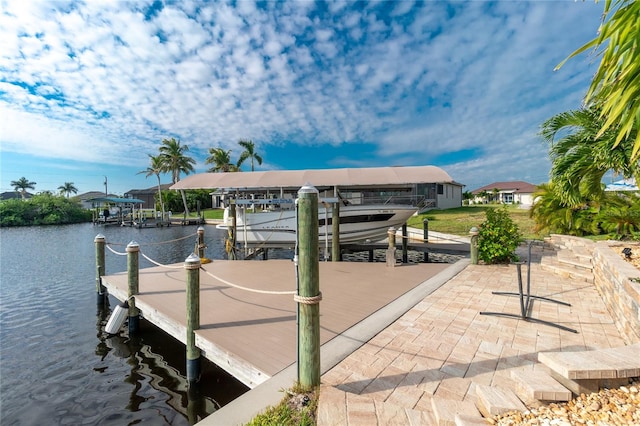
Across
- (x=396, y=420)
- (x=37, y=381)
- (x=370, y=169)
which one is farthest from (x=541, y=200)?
(x=37, y=381)

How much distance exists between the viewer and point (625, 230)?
8.43 m

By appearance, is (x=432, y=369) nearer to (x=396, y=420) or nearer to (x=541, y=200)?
(x=396, y=420)

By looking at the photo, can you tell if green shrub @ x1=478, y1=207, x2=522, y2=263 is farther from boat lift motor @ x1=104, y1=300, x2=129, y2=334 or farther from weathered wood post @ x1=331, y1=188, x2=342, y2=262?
boat lift motor @ x1=104, y1=300, x2=129, y2=334

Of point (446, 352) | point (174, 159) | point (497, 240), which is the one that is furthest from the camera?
point (174, 159)

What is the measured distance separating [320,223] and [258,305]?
644 centimetres

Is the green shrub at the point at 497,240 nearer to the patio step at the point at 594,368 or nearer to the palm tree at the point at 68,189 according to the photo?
the patio step at the point at 594,368

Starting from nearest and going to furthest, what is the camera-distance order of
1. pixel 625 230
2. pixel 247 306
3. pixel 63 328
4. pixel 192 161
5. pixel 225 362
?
pixel 225 362 < pixel 247 306 < pixel 63 328 < pixel 625 230 < pixel 192 161

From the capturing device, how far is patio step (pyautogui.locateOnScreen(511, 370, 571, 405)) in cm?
221

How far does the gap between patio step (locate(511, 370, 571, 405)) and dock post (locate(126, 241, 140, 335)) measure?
628 cm

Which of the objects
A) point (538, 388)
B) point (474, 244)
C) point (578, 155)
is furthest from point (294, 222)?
point (538, 388)

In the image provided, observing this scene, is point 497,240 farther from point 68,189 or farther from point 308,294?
point 68,189

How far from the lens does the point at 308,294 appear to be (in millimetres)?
2734

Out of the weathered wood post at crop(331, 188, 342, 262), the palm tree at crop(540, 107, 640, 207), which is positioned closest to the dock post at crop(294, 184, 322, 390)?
the palm tree at crop(540, 107, 640, 207)

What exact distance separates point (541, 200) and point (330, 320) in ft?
36.5
